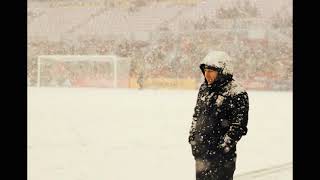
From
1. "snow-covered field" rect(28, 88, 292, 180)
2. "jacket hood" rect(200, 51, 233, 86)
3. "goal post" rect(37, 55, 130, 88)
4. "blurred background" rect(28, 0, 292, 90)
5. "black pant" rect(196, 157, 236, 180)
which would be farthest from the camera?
"blurred background" rect(28, 0, 292, 90)

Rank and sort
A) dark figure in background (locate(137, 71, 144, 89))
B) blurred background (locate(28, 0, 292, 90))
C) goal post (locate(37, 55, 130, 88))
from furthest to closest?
blurred background (locate(28, 0, 292, 90)) → goal post (locate(37, 55, 130, 88)) → dark figure in background (locate(137, 71, 144, 89))

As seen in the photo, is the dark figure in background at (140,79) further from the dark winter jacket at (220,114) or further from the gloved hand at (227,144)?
the gloved hand at (227,144)

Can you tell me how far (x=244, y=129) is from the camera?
12.2 feet

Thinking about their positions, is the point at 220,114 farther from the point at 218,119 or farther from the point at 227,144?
the point at 227,144

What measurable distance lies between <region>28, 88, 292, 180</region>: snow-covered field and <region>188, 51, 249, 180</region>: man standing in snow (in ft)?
6.88

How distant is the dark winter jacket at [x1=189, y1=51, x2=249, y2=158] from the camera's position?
3.71 meters

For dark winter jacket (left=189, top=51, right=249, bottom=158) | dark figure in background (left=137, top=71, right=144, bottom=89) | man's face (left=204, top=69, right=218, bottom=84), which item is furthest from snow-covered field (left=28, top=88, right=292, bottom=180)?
dark figure in background (left=137, top=71, right=144, bottom=89)

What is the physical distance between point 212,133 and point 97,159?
12.1 feet

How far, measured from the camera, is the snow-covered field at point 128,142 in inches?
255

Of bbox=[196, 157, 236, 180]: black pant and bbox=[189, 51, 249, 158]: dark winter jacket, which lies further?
bbox=[196, 157, 236, 180]: black pant

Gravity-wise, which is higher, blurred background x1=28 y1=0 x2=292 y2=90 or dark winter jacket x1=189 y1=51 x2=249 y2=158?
blurred background x1=28 y1=0 x2=292 y2=90

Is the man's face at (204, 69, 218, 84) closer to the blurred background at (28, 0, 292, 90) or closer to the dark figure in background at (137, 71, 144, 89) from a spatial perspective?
the blurred background at (28, 0, 292, 90)

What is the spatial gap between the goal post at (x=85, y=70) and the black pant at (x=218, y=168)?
2253cm
